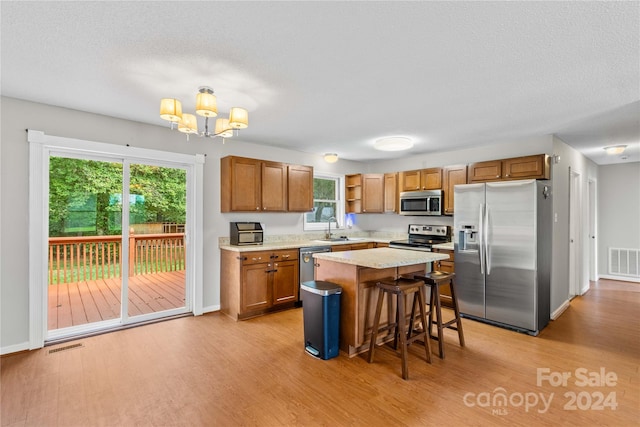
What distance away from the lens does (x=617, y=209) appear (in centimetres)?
642

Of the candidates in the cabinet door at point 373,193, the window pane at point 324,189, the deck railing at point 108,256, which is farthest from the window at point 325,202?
the deck railing at point 108,256

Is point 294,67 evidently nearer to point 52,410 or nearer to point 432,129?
point 432,129

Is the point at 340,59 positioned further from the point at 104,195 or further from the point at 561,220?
the point at 561,220

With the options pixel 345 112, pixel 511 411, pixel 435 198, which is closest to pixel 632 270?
pixel 435 198

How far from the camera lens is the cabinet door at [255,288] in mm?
4051

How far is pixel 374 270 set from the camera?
10.3 ft

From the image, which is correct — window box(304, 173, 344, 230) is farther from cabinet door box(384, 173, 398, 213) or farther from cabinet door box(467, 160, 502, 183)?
cabinet door box(467, 160, 502, 183)

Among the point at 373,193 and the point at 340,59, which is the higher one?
the point at 340,59

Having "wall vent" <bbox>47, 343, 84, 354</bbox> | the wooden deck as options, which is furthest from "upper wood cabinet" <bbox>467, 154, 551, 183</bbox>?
"wall vent" <bbox>47, 343, 84, 354</bbox>

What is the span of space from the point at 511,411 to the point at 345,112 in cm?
296

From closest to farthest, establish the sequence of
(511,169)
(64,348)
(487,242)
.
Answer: (64,348) < (487,242) < (511,169)

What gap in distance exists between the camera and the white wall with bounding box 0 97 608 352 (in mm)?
3041

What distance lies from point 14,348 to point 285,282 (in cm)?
287

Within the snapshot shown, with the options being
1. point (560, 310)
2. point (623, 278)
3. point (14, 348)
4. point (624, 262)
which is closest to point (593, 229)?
point (624, 262)
